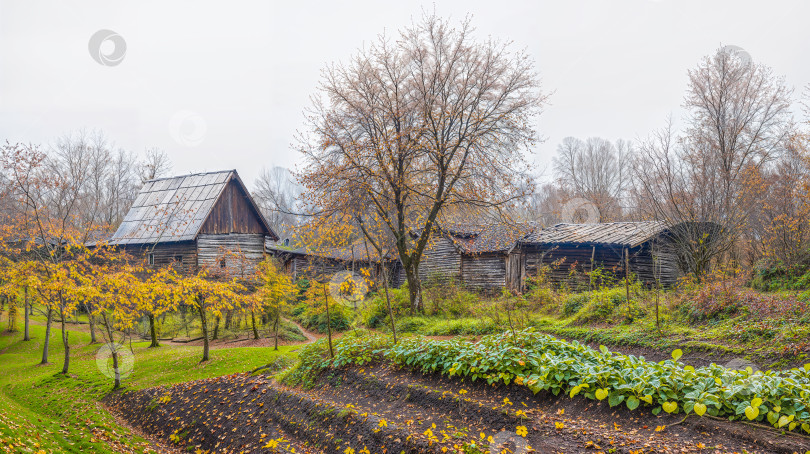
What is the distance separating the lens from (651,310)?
11.6 meters

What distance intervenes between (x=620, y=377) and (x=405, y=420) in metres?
2.69

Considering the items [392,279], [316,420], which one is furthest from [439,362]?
[392,279]

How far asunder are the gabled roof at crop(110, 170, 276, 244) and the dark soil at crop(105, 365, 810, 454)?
14.9 m

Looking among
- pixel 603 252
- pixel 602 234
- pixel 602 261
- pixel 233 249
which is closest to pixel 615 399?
pixel 602 261

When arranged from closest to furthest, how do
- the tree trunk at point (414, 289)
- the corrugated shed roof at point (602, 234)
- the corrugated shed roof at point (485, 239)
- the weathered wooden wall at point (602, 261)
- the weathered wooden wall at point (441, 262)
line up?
the tree trunk at point (414, 289) → the corrugated shed roof at point (602, 234) → the weathered wooden wall at point (602, 261) → the corrugated shed roof at point (485, 239) → the weathered wooden wall at point (441, 262)

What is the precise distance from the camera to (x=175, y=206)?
23.6 m

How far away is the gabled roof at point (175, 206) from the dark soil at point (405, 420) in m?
14.9

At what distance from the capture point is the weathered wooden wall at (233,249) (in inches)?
914

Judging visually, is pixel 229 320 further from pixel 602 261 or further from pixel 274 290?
pixel 602 261

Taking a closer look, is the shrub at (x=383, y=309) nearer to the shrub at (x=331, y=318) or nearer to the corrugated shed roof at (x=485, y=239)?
the shrub at (x=331, y=318)

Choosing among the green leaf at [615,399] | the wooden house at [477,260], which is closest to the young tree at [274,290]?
the wooden house at [477,260]

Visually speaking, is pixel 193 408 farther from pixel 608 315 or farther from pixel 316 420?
pixel 608 315

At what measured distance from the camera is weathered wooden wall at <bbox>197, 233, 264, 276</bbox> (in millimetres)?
23203

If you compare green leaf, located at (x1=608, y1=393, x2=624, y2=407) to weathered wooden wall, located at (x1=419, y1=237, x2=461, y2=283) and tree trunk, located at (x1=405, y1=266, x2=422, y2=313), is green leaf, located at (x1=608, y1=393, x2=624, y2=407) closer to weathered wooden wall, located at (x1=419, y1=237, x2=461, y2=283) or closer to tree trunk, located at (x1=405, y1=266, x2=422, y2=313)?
tree trunk, located at (x1=405, y1=266, x2=422, y2=313)
